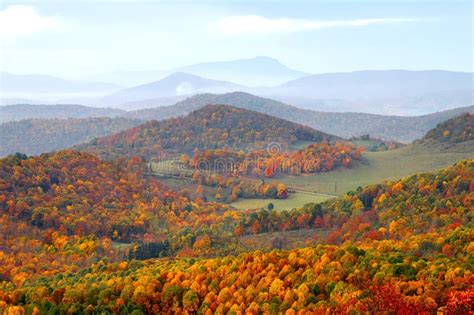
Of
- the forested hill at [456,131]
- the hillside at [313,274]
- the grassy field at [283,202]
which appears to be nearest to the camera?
the hillside at [313,274]

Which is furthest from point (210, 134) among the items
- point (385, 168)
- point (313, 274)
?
point (313, 274)

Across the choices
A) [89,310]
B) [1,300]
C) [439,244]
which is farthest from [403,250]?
[1,300]

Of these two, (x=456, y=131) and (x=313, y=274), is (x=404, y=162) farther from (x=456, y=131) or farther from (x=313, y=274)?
(x=313, y=274)

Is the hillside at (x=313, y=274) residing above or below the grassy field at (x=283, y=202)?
above

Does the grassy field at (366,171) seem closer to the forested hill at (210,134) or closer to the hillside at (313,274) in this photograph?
the forested hill at (210,134)

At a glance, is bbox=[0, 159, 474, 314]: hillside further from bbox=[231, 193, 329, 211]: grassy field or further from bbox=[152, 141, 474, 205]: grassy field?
bbox=[152, 141, 474, 205]: grassy field

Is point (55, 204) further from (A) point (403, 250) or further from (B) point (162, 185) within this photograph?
(A) point (403, 250)

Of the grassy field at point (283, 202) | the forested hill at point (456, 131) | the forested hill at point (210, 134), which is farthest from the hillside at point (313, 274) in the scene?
the forested hill at point (210, 134)
